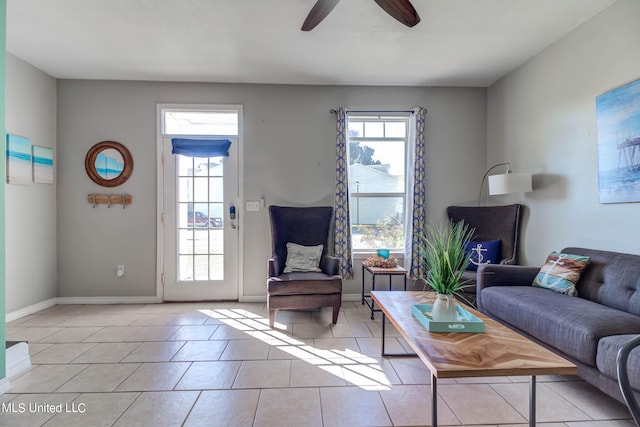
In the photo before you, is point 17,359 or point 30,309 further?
point 30,309

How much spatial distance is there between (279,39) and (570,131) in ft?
9.03

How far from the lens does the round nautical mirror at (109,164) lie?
3674 millimetres

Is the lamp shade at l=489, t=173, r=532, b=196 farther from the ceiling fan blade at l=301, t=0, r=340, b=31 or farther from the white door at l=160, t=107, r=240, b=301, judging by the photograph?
the white door at l=160, t=107, r=240, b=301

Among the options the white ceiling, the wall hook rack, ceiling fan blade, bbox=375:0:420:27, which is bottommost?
the wall hook rack

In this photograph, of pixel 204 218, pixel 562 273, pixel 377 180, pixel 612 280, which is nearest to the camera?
pixel 612 280

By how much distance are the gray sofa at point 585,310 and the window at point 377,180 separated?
141cm

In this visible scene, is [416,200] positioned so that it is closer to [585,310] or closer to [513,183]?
[513,183]

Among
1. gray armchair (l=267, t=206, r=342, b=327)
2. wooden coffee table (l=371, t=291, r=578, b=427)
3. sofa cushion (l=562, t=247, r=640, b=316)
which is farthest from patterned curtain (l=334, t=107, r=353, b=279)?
sofa cushion (l=562, t=247, r=640, b=316)

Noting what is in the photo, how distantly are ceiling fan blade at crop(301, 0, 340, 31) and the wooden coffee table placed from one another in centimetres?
206

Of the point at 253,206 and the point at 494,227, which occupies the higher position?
the point at 253,206

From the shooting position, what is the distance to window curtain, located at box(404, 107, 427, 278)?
148 inches

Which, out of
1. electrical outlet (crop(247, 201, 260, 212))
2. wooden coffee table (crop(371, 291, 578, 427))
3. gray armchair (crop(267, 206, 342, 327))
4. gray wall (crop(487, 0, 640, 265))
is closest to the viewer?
wooden coffee table (crop(371, 291, 578, 427))

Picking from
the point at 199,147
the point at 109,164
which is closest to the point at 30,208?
the point at 109,164

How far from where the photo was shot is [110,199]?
3.69 metres
